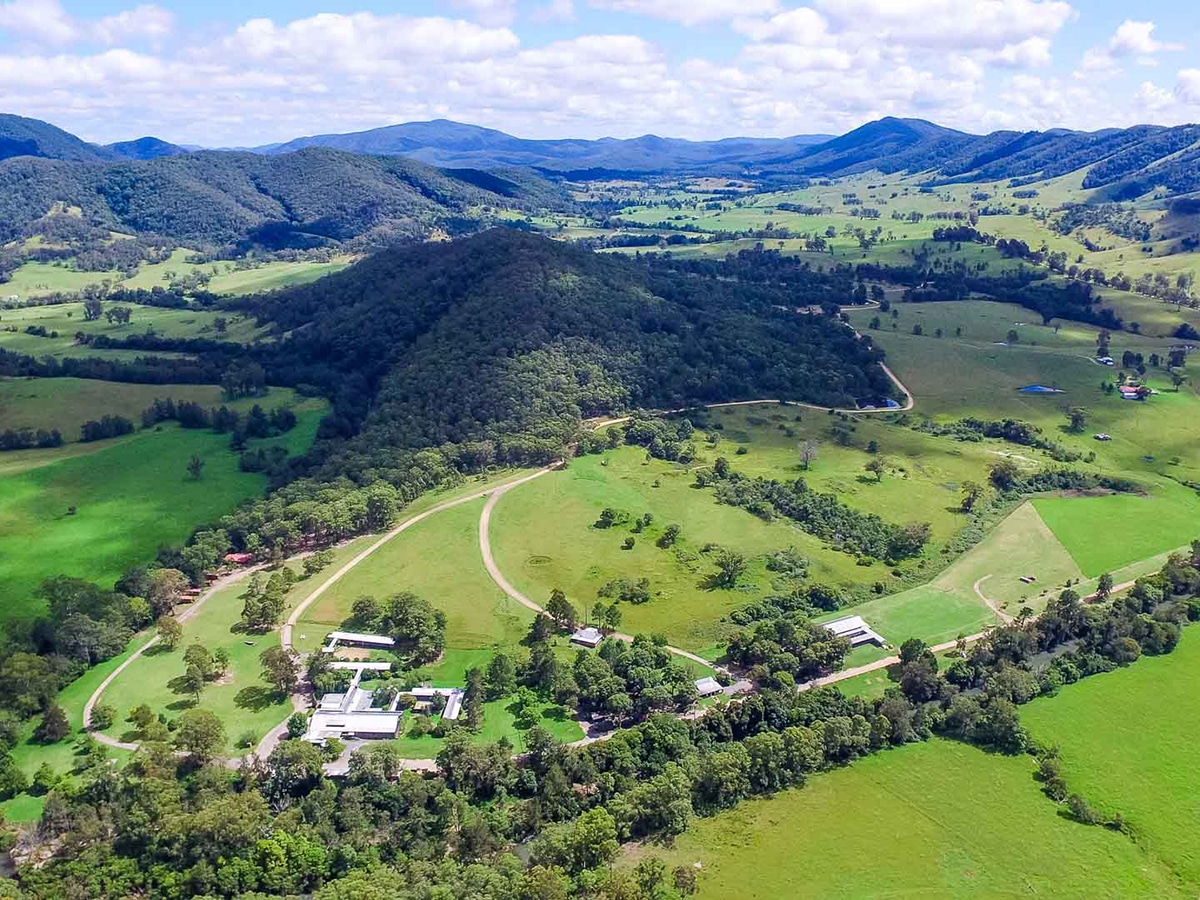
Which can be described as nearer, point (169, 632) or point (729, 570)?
point (169, 632)

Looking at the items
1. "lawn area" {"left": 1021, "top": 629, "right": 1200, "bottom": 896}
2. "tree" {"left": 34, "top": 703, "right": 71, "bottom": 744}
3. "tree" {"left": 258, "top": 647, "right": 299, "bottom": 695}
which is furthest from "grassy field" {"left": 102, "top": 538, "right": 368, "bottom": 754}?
"lawn area" {"left": 1021, "top": 629, "right": 1200, "bottom": 896}

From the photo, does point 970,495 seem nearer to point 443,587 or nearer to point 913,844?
point 913,844

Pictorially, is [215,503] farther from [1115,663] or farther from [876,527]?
[1115,663]

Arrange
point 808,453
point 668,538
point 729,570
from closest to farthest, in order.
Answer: point 729,570 < point 668,538 < point 808,453

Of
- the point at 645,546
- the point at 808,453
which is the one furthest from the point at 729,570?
the point at 808,453

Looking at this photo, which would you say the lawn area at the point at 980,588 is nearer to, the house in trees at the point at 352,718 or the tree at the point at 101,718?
the house in trees at the point at 352,718

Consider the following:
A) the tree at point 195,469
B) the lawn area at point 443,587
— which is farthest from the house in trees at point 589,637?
the tree at point 195,469

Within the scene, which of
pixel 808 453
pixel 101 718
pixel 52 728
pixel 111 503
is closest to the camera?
pixel 52 728

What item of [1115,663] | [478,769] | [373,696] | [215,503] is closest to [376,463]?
[215,503]
